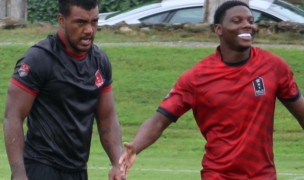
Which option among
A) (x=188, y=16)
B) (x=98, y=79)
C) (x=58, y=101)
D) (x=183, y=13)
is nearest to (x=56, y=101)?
(x=58, y=101)

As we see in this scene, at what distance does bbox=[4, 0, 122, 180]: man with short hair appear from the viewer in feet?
23.4

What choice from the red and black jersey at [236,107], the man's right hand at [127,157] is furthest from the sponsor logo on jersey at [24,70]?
the red and black jersey at [236,107]

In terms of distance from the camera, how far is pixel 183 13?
2250cm

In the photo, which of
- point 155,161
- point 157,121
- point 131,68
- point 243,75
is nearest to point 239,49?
point 243,75

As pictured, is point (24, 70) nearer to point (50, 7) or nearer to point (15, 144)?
point (15, 144)

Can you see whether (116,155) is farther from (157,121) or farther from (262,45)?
(262,45)

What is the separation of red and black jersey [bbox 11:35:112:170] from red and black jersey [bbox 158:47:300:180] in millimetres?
546

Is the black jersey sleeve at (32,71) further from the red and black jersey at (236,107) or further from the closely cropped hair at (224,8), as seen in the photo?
the closely cropped hair at (224,8)

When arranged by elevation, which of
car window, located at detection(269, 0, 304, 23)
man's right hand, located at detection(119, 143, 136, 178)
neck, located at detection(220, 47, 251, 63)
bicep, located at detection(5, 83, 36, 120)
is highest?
neck, located at detection(220, 47, 251, 63)

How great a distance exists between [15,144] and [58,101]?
1.28ft

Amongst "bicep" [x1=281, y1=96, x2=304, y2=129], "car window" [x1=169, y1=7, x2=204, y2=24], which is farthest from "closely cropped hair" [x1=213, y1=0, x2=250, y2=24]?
"car window" [x1=169, y1=7, x2=204, y2=24]

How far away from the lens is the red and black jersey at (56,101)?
23.4ft

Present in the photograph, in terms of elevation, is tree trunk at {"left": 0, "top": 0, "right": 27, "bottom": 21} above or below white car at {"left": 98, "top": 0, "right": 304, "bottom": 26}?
below

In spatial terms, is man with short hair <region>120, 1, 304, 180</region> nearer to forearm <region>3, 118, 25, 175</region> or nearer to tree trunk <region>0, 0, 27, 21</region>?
forearm <region>3, 118, 25, 175</region>
